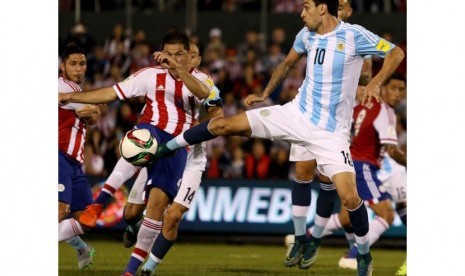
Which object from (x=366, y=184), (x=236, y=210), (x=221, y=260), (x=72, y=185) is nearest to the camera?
(x=72, y=185)

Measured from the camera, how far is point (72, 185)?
9.80 meters

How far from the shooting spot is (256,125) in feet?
27.3

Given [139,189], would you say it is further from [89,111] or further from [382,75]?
[382,75]

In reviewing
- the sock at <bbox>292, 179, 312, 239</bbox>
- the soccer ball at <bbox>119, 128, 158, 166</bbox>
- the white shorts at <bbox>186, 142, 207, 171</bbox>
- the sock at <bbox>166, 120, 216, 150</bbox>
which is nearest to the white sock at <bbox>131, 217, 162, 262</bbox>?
the white shorts at <bbox>186, 142, 207, 171</bbox>

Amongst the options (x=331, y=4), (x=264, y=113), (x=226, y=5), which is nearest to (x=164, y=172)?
(x=264, y=113)

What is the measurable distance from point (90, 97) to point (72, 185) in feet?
4.29

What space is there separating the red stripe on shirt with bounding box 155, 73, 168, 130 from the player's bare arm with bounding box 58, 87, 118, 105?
0.45 m

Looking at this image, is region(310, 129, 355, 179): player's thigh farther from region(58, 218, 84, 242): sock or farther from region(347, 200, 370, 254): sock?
region(58, 218, 84, 242): sock

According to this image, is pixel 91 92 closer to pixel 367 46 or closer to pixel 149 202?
pixel 149 202

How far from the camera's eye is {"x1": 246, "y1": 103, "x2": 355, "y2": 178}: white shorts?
27.4 feet

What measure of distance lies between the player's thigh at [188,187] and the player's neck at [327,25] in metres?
1.48
